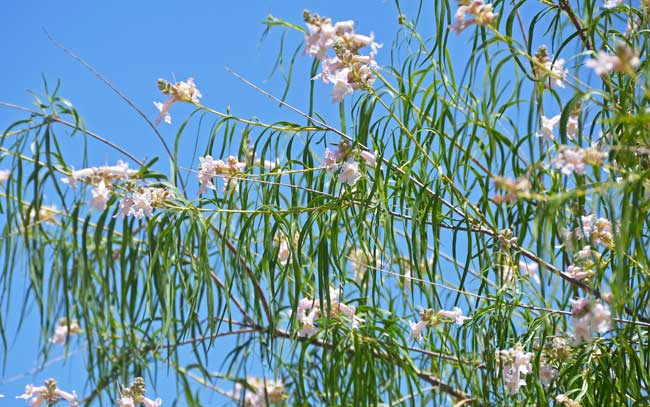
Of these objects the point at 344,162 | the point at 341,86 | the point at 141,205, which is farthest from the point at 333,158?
the point at 141,205

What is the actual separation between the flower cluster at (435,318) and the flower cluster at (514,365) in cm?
16

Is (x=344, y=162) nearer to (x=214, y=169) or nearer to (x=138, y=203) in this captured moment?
(x=214, y=169)

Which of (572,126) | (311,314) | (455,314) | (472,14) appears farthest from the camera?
(311,314)

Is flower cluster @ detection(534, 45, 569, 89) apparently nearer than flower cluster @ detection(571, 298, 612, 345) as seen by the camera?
No

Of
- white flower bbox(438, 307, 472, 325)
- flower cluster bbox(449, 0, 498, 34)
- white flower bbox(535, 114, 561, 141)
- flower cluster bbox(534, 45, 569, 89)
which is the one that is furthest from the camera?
white flower bbox(438, 307, 472, 325)

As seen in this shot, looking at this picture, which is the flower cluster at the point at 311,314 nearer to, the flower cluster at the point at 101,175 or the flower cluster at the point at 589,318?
the flower cluster at the point at 101,175

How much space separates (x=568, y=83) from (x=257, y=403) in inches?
41.3

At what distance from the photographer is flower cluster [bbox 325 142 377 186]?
1614mm

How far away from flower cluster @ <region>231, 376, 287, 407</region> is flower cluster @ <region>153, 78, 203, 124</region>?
0.59 m

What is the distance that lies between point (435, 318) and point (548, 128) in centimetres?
43

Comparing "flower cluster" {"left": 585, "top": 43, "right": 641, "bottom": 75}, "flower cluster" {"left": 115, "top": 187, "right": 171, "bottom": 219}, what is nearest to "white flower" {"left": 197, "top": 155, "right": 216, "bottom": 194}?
"flower cluster" {"left": 115, "top": 187, "right": 171, "bottom": 219}

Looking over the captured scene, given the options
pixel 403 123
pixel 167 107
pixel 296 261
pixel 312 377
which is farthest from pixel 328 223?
pixel 312 377

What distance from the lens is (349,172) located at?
1.61 meters

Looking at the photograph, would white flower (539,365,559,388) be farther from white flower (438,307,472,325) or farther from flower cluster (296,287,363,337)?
flower cluster (296,287,363,337)
